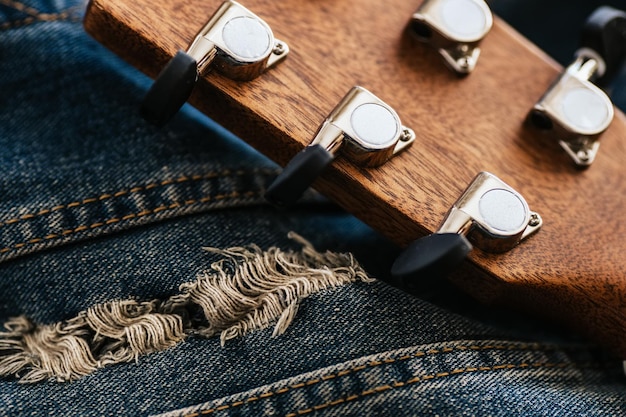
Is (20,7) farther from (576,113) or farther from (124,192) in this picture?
(576,113)

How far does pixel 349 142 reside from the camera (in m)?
0.51

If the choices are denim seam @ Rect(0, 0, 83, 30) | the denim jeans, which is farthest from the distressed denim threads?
denim seam @ Rect(0, 0, 83, 30)

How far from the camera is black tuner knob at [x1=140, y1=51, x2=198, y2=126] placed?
19.5 inches

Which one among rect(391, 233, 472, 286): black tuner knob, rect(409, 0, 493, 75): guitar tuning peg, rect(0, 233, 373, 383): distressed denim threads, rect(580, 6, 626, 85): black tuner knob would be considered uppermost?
rect(580, 6, 626, 85): black tuner knob

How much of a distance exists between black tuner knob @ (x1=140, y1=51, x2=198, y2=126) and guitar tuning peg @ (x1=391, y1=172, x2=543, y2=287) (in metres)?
0.20

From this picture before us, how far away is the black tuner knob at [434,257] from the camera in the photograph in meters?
0.48

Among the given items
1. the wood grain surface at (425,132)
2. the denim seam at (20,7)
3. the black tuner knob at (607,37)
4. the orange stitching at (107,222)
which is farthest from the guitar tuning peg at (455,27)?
the denim seam at (20,7)

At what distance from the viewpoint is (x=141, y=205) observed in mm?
561

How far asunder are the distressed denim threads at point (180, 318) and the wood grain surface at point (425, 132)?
0.07 metres

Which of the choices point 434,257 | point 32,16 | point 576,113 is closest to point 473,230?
point 434,257

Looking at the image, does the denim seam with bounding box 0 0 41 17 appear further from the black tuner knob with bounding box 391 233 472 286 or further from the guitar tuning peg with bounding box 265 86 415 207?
the black tuner knob with bounding box 391 233 472 286

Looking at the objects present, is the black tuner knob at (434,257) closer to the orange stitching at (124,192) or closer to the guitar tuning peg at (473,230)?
the guitar tuning peg at (473,230)

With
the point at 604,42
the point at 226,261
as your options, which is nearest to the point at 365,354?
the point at 226,261

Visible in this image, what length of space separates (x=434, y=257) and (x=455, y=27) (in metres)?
0.23
